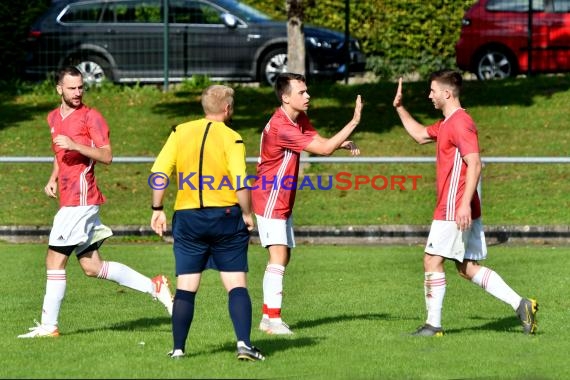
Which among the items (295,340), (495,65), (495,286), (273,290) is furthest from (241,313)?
(495,65)

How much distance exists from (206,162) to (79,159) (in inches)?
71.4

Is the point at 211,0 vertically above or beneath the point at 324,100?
above

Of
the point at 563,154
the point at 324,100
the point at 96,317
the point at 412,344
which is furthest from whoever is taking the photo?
the point at 324,100

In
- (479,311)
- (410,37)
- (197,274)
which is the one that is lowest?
(479,311)

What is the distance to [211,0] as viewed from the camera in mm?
24969

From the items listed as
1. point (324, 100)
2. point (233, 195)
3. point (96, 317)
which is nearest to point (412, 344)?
point (233, 195)

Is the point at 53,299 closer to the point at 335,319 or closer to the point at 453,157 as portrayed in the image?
the point at 335,319

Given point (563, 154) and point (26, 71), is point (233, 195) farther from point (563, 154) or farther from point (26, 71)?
point (26, 71)

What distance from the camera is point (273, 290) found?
1069cm

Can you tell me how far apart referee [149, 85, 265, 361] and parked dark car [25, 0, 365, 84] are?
16.0 meters

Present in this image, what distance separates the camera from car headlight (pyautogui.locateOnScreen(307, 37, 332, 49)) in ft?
82.3

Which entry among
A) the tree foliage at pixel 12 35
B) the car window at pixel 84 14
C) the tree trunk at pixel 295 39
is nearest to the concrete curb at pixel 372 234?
the tree trunk at pixel 295 39

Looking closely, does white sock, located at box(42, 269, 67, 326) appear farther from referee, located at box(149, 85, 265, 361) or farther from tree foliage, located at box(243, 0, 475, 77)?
tree foliage, located at box(243, 0, 475, 77)

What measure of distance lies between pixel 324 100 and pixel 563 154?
487cm
